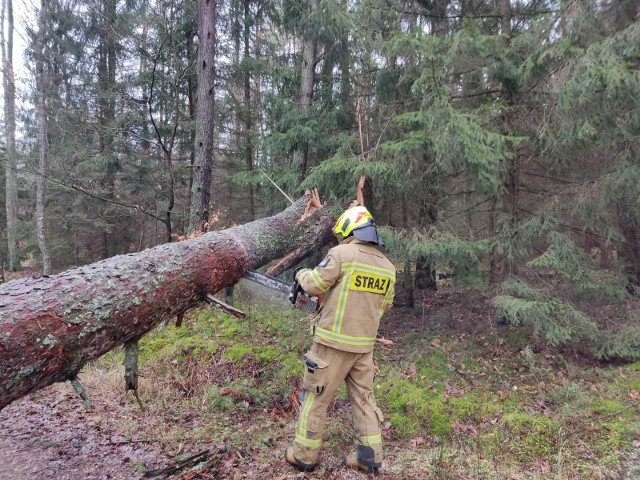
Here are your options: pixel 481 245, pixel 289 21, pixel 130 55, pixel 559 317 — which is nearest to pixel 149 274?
pixel 481 245

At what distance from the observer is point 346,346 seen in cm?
358

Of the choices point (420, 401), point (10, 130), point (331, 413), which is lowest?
point (331, 413)

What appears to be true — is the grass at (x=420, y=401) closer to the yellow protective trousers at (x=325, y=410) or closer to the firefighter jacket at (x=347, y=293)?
the yellow protective trousers at (x=325, y=410)

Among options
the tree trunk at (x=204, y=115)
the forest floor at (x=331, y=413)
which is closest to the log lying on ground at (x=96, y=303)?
the forest floor at (x=331, y=413)

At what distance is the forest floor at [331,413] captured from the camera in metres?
3.68

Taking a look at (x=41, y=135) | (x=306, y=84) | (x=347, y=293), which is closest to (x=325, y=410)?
(x=347, y=293)

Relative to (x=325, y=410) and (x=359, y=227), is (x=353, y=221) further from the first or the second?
(x=325, y=410)

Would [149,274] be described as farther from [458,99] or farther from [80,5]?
[80,5]

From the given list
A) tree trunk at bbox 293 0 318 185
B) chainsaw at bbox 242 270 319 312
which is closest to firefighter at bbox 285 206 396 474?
chainsaw at bbox 242 270 319 312

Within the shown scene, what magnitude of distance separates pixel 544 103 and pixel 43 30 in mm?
18428

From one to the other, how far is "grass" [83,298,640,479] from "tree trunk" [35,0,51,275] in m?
9.86

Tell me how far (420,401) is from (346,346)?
1.83 meters

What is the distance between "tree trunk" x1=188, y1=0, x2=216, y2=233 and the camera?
8.30 meters

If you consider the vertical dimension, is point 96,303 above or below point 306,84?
below
